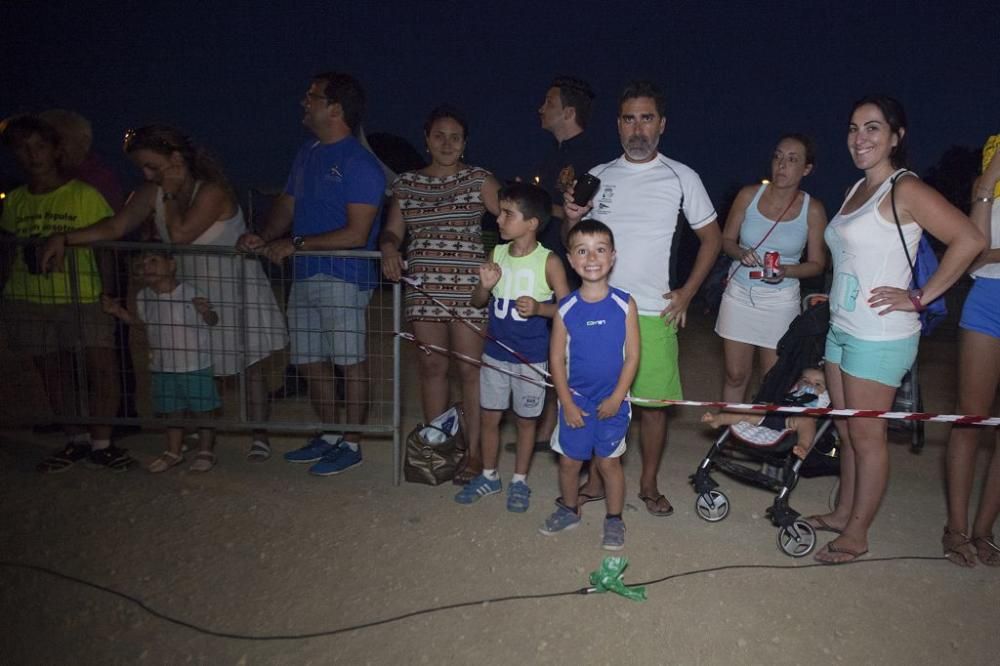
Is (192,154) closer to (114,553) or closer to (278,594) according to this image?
(114,553)

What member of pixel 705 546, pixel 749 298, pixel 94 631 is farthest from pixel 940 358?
pixel 94 631

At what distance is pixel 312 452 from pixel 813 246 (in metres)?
3.77

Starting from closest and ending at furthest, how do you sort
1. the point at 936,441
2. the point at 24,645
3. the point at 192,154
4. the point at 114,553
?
the point at 24,645 → the point at 114,553 → the point at 192,154 → the point at 936,441

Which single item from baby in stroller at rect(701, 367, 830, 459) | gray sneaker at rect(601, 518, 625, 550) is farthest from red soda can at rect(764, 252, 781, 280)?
gray sneaker at rect(601, 518, 625, 550)

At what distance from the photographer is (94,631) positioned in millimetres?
2875

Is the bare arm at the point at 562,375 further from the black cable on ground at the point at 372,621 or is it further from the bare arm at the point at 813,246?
the bare arm at the point at 813,246

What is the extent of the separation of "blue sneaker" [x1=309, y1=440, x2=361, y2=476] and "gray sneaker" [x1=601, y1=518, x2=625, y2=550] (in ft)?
6.27

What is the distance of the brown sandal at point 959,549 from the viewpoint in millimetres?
3592

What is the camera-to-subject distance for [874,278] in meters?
3.32

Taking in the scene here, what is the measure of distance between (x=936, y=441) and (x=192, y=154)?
618 cm

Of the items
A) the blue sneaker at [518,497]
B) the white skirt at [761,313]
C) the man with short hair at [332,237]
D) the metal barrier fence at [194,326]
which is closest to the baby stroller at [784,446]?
the white skirt at [761,313]

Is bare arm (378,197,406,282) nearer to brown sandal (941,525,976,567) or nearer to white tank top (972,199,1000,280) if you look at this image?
white tank top (972,199,1000,280)

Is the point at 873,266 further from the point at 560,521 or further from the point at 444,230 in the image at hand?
the point at 444,230

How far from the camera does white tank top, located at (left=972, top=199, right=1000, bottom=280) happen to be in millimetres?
3428
